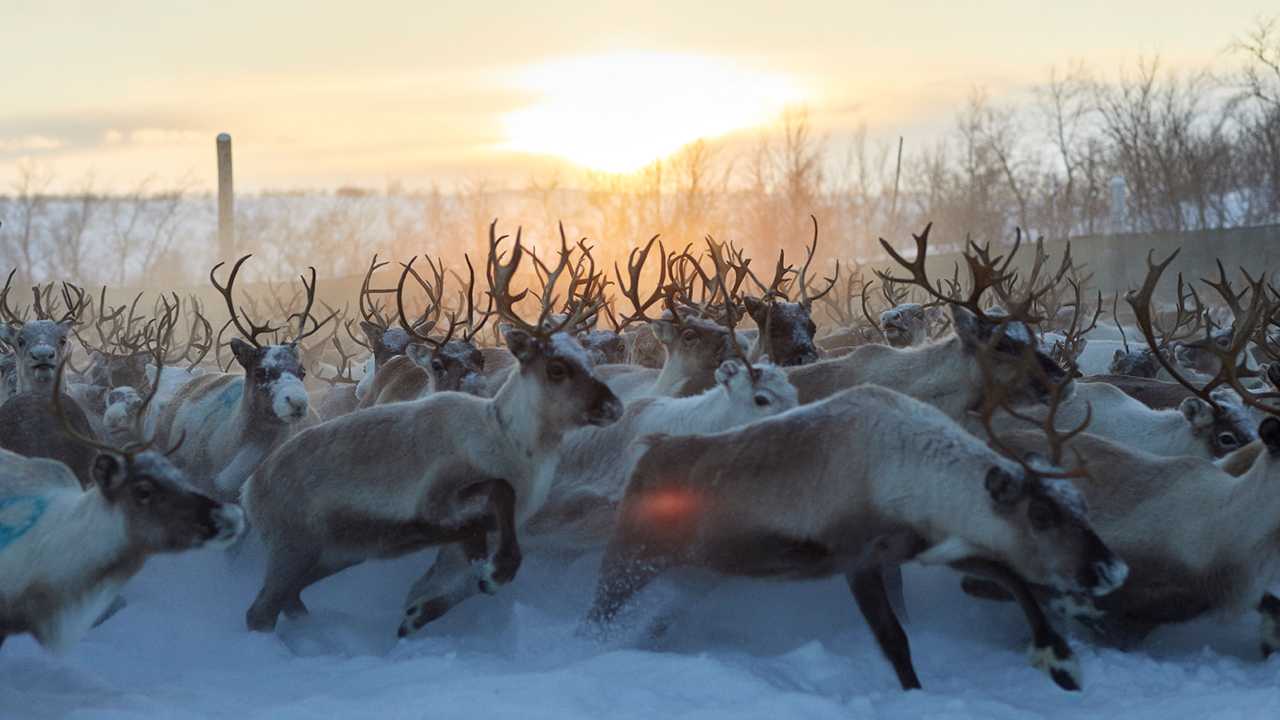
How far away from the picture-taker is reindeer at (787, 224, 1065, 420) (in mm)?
5891

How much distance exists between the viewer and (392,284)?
2880cm

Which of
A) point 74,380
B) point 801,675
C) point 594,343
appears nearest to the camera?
point 801,675

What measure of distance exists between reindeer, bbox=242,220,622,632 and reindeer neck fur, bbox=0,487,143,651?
43.3 inches

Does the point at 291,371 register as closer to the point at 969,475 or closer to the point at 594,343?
the point at 594,343

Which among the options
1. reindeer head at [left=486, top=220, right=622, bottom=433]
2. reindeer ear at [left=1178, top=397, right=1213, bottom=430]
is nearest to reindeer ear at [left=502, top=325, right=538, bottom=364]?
reindeer head at [left=486, top=220, right=622, bottom=433]

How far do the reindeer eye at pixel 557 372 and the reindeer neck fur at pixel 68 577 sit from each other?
1620 mm

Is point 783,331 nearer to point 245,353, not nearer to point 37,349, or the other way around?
point 245,353

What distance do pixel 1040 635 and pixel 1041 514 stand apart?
0.51 metres

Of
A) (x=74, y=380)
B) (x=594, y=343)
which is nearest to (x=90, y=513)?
(x=594, y=343)

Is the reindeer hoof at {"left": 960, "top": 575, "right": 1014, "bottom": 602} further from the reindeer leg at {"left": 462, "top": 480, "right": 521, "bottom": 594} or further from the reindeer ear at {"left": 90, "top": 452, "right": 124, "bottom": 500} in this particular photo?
the reindeer ear at {"left": 90, "top": 452, "right": 124, "bottom": 500}

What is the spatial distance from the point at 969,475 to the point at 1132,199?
28779 millimetres

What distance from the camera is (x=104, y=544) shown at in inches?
169

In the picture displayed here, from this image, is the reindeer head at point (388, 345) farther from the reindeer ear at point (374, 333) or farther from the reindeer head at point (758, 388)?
the reindeer head at point (758, 388)

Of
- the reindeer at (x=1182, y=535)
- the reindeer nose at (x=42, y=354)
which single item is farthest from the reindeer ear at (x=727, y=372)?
the reindeer nose at (x=42, y=354)
